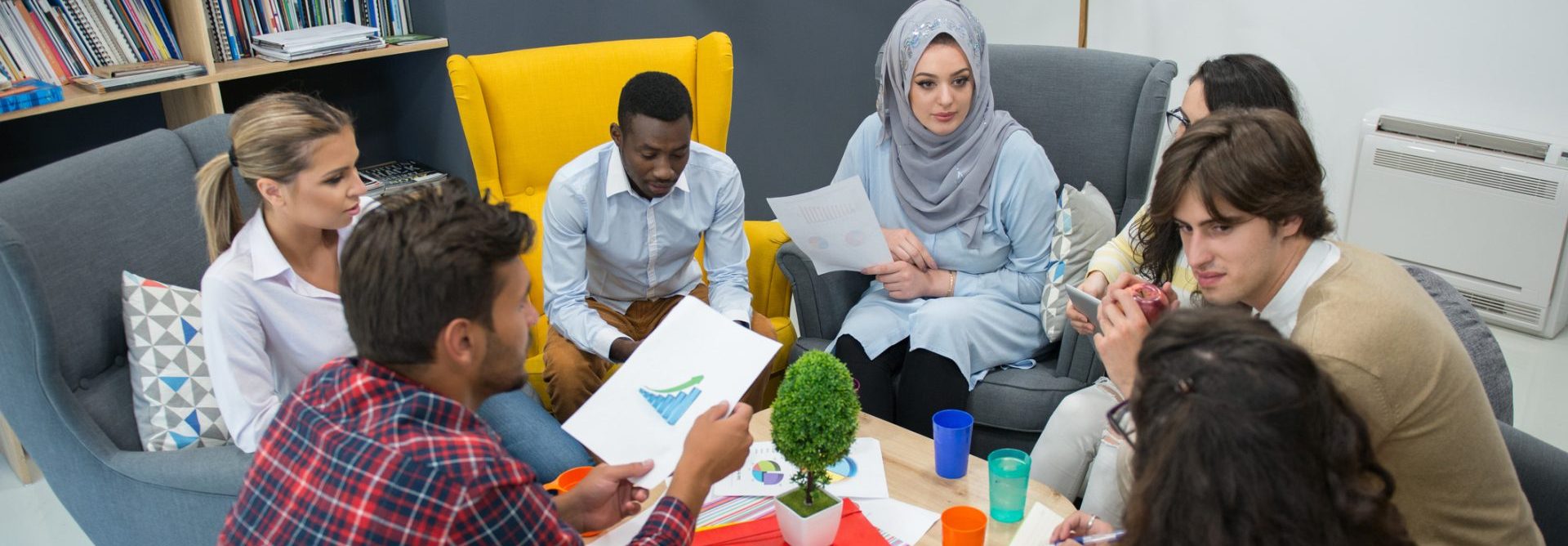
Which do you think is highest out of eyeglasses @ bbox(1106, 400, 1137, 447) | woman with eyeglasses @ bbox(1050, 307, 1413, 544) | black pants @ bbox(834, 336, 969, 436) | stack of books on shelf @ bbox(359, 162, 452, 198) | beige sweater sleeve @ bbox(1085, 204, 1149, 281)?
woman with eyeglasses @ bbox(1050, 307, 1413, 544)

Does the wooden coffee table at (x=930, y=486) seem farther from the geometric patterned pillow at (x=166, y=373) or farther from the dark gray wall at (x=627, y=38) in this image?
the dark gray wall at (x=627, y=38)

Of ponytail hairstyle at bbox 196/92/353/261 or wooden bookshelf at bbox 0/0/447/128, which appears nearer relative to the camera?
ponytail hairstyle at bbox 196/92/353/261

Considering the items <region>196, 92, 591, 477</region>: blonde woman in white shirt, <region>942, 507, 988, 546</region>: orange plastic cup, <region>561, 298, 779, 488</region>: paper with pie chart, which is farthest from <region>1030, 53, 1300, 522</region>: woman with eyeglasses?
<region>196, 92, 591, 477</region>: blonde woman in white shirt

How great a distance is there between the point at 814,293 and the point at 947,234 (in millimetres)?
337

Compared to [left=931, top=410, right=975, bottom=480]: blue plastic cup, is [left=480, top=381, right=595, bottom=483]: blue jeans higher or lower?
lower

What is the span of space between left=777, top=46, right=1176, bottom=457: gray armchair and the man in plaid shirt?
1257mm

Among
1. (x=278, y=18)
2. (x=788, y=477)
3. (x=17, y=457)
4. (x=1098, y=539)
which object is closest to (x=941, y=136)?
(x=788, y=477)

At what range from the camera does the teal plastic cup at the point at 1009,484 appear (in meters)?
1.64

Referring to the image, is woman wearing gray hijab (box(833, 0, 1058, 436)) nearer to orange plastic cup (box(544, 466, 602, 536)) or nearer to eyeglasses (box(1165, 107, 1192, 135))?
eyeglasses (box(1165, 107, 1192, 135))

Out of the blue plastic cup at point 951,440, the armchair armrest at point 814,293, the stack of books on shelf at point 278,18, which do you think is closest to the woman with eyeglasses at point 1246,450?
the blue plastic cup at point 951,440

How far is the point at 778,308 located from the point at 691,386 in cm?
102

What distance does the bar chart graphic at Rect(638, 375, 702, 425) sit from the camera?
1726 mm

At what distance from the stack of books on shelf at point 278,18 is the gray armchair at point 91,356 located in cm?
110

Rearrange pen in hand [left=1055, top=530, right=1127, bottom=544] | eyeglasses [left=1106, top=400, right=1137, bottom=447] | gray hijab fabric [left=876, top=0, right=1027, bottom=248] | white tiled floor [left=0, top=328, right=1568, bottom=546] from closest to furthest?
eyeglasses [left=1106, top=400, right=1137, bottom=447] → pen in hand [left=1055, top=530, right=1127, bottom=544] → gray hijab fabric [left=876, top=0, right=1027, bottom=248] → white tiled floor [left=0, top=328, right=1568, bottom=546]
